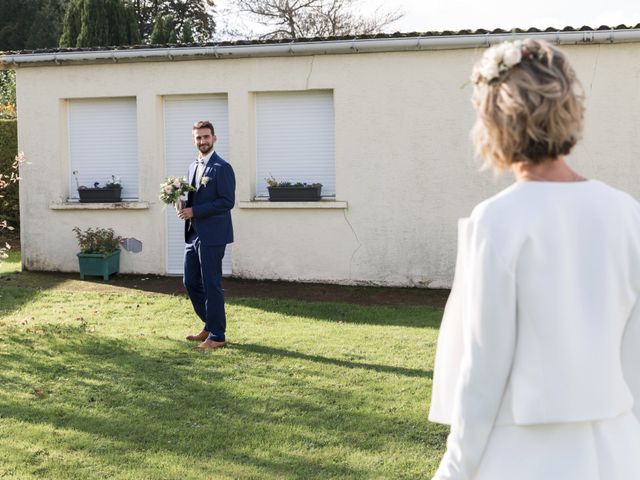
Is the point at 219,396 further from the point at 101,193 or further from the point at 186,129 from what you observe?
the point at 101,193

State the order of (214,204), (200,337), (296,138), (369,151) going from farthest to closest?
(296,138) < (369,151) < (200,337) < (214,204)

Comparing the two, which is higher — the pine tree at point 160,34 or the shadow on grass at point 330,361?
the pine tree at point 160,34

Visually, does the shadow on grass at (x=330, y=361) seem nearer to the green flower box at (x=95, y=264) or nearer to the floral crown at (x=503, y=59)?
the green flower box at (x=95, y=264)

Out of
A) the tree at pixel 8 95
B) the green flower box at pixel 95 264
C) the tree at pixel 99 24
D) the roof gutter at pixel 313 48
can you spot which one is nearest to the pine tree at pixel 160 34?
the tree at pixel 99 24

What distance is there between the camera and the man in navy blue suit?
8648 millimetres

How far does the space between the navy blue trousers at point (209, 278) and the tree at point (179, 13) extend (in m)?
32.7

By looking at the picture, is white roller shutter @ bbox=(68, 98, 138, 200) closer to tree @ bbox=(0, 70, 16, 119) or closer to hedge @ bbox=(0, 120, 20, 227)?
hedge @ bbox=(0, 120, 20, 227)

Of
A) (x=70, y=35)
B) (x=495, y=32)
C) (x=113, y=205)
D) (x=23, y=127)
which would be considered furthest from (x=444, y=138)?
(x=70, y=35)

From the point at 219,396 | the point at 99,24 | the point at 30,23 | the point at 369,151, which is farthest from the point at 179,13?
the point at 219,396

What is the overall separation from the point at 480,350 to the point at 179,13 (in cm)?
4066

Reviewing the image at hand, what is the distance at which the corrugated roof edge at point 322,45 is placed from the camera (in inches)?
477

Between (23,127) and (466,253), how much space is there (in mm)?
13396

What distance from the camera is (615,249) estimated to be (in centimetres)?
236

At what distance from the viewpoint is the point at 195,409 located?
667 cm
